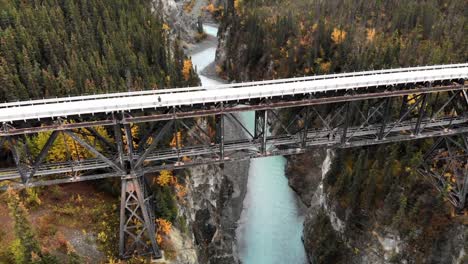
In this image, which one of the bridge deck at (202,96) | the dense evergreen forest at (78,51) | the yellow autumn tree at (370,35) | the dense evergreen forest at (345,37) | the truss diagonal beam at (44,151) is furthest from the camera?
the yellow autumn tree at (370,35)

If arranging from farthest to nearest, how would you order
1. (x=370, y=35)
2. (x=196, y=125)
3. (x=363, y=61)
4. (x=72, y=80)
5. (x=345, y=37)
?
(x=370, y=35) → (x=345, y=37) → (x=363, y=61) → (x=72, y=80) → (x=196, y=125)

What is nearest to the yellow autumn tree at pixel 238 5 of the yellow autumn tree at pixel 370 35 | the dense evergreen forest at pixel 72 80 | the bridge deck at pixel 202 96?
the dense evergreen forest at pixel 72 80

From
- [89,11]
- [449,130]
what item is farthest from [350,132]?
[89,11]

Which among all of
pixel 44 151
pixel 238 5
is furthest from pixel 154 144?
pixel 238 5

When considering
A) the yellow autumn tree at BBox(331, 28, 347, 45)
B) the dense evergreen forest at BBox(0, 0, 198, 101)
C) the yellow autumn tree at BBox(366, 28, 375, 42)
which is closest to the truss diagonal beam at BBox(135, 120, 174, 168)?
the dense evergreen forest at BBox(0, 0, 198, 101)

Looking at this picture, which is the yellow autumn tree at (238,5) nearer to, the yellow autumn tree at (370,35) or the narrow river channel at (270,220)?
the yellow autumn tree at (370,35)

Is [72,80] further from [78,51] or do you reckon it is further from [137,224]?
[137,224]

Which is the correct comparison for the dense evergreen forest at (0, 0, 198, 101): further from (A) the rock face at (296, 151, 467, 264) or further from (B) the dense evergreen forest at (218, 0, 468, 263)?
(A) the rock face at (296, 151, 467, 264)
